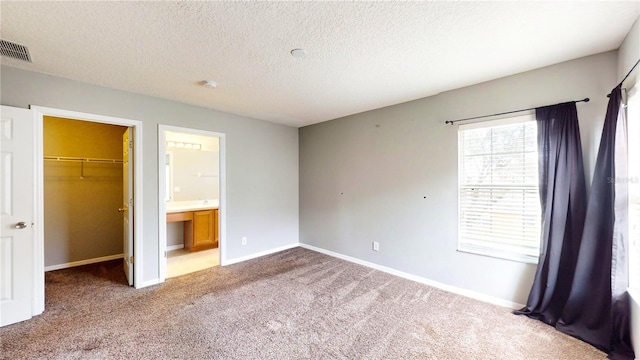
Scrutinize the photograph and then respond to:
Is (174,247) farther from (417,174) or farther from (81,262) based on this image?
(417,174)

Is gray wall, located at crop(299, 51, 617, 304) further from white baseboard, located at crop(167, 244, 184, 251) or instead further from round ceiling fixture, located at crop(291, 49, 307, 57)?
white baseboard, located at crop(167, 244, 184, 251)

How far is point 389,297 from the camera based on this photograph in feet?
9.34

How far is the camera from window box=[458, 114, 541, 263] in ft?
8.23

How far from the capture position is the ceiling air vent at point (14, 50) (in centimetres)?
197

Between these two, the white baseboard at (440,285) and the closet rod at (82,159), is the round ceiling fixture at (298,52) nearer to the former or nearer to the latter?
the white baseboard at (440,285)

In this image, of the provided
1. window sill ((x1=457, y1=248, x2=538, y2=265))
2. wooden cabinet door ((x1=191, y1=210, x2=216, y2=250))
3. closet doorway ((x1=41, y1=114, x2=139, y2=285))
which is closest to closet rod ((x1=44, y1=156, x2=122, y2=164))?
closet doorway ((x1=41, y1=114, x2=139, y2=285))

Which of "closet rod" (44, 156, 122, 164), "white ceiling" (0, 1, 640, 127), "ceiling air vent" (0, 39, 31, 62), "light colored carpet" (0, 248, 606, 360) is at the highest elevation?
"white ceiling" (0, 1, 640, 127)

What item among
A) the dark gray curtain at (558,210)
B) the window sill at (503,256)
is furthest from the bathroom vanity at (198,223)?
the dark gray curtain at (558,210)

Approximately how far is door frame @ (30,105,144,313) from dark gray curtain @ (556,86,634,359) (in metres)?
4.45

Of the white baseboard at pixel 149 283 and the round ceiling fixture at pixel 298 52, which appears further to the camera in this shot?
the white baseboard at pixel 149 283

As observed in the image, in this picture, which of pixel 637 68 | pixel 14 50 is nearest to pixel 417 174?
pixel 637 68

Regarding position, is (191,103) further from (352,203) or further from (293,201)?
(352,203)

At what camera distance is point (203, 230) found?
15.2 feet

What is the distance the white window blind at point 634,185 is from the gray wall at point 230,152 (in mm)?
4213
